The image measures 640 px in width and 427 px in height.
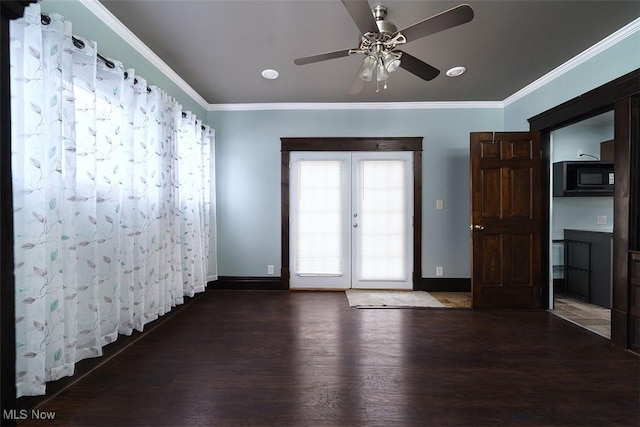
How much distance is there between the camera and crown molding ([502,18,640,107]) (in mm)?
2363

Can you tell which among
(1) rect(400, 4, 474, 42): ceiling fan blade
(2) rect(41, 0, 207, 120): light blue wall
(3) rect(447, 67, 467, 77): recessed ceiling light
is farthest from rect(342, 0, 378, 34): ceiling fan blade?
(2) rect(41, 0, 207, 120): light blue wall

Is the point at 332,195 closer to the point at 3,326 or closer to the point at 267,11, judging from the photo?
the point at 267,11

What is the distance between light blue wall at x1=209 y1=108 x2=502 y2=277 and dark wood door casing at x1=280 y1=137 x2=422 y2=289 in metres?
0.08

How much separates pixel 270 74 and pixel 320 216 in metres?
1.88

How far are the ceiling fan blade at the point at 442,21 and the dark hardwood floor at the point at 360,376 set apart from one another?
2192mm

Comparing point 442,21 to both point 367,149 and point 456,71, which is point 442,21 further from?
point 367,149

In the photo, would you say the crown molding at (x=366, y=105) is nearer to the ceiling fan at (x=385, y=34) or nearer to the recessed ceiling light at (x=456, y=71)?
the recessed ceiling light at (x=456, y=71)

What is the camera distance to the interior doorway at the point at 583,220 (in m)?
3.50

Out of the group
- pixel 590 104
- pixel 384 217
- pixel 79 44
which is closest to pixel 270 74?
pixel 79 44

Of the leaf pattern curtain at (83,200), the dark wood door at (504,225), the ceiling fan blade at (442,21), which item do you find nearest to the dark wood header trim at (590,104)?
the dark wood door at (504,225)

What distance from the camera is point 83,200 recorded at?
2.00 metres

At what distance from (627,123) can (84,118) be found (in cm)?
411

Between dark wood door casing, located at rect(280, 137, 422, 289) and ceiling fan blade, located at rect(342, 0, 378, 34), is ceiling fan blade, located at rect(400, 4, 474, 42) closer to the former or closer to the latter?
ceiling fan blade, located at rect(342, 0, 378, 34)

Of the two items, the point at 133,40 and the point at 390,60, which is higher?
the point at 133,40
